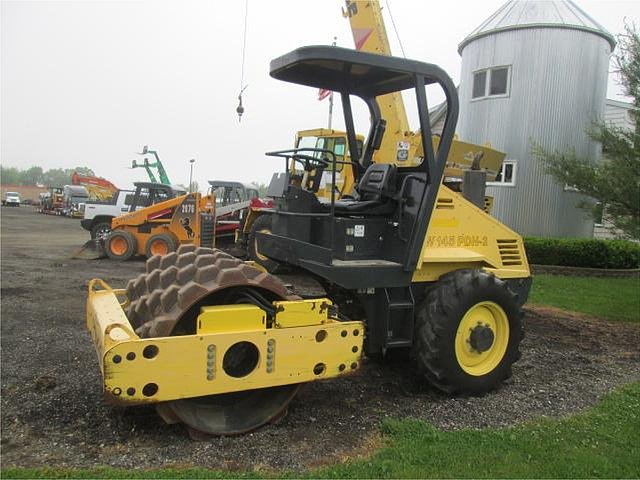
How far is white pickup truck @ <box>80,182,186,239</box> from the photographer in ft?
53.6

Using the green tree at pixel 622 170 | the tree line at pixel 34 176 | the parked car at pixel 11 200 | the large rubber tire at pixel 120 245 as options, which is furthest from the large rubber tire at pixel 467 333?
the tree line at pixel 34 176

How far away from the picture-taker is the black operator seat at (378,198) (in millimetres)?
4434

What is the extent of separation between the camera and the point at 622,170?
7941 mm

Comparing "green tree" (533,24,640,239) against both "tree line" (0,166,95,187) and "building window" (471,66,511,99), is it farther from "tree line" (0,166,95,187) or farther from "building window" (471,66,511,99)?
"tree line" (0,166,95,187)

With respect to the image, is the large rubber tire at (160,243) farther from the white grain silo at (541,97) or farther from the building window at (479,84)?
the building window at (479,84)

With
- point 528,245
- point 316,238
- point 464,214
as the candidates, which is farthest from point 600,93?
point 316,238

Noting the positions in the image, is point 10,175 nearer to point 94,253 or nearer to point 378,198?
point 94,253

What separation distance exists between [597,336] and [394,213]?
4348 mm

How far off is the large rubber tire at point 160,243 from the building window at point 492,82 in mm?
9419

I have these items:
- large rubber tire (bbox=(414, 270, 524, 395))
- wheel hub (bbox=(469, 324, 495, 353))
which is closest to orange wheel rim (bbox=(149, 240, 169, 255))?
large rubber tire (bbox=(414, 270, 524, 395))

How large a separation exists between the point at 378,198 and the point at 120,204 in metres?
16.3

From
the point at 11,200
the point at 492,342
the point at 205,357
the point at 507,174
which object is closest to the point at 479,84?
the point at 507,174

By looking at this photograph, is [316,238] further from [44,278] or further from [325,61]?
[44,278]

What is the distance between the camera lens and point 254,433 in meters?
3.71
